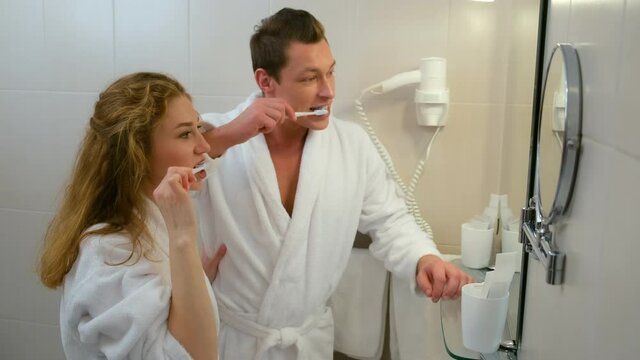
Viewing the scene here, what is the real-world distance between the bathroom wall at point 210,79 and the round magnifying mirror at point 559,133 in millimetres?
442

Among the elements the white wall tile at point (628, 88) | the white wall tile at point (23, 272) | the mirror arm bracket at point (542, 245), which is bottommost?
the white wall tile at point (23, 272)

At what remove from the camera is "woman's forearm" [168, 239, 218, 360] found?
100cm

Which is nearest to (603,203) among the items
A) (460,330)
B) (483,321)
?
(483,321)

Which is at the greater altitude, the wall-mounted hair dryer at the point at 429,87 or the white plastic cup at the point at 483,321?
the wall-mounted hair dryer at the point at 429,87

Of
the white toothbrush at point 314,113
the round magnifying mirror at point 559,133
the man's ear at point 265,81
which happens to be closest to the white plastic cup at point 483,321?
the round magnifying mirror at point 559,133

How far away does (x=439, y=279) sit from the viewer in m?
1.31

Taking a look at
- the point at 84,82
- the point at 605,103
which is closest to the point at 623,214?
the point at 605,103

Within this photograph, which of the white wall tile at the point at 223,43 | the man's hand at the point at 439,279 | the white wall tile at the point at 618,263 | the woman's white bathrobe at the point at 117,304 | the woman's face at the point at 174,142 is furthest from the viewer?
the white wall tile at the point at 223,43

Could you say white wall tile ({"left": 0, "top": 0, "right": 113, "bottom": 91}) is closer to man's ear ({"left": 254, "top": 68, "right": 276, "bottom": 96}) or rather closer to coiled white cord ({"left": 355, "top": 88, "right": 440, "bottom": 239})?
man's ear ({"left": 254, "top": 68, "right": 276, "bottom": 96})

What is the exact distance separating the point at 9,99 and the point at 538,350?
1.70 m

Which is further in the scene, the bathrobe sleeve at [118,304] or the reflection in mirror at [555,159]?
the bathrobe sleeve at [118,304]

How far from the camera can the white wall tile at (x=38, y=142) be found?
70.6 inches

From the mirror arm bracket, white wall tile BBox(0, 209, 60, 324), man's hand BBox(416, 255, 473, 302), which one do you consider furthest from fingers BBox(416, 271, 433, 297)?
white wall tile BBox(0, 209, 60, 324)

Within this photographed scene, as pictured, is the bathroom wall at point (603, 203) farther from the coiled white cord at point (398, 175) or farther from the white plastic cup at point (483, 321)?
the coiled white cord at point (398, 175)
